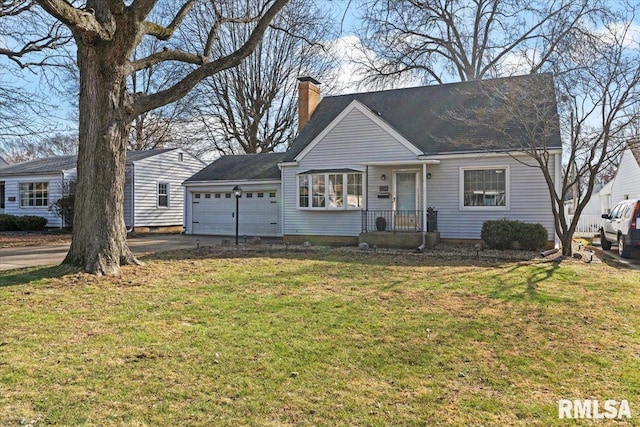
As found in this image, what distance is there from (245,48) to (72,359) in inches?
324

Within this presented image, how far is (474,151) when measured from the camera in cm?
1445

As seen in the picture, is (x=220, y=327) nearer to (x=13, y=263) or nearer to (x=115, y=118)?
(x=115, y=118)

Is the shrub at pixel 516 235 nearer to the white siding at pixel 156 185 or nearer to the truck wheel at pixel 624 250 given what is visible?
the truck wheel at pixel 624 250

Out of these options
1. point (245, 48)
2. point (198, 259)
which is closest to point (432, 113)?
point (245, 48)

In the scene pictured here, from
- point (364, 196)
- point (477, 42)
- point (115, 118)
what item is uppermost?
point (477, 42)

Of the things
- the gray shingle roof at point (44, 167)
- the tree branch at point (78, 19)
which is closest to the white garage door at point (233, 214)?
the gray shingle roof at point (44, 167)

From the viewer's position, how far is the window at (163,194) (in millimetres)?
24438

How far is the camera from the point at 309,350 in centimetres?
471

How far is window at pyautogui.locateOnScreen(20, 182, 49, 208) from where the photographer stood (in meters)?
24.3

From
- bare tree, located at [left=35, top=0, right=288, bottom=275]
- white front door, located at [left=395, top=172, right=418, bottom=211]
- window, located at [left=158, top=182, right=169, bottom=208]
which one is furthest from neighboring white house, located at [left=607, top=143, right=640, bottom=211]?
window, located at [left=158, top=182, right=169, bottom=208]

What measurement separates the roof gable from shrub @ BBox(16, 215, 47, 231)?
1513 centimetres

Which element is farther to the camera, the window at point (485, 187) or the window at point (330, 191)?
the window at point (330, 191)

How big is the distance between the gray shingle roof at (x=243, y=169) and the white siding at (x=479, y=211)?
714cm

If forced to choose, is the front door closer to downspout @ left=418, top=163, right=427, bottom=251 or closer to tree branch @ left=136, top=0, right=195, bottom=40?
downspout @ left=418, top=163, right=427, bottom=251
